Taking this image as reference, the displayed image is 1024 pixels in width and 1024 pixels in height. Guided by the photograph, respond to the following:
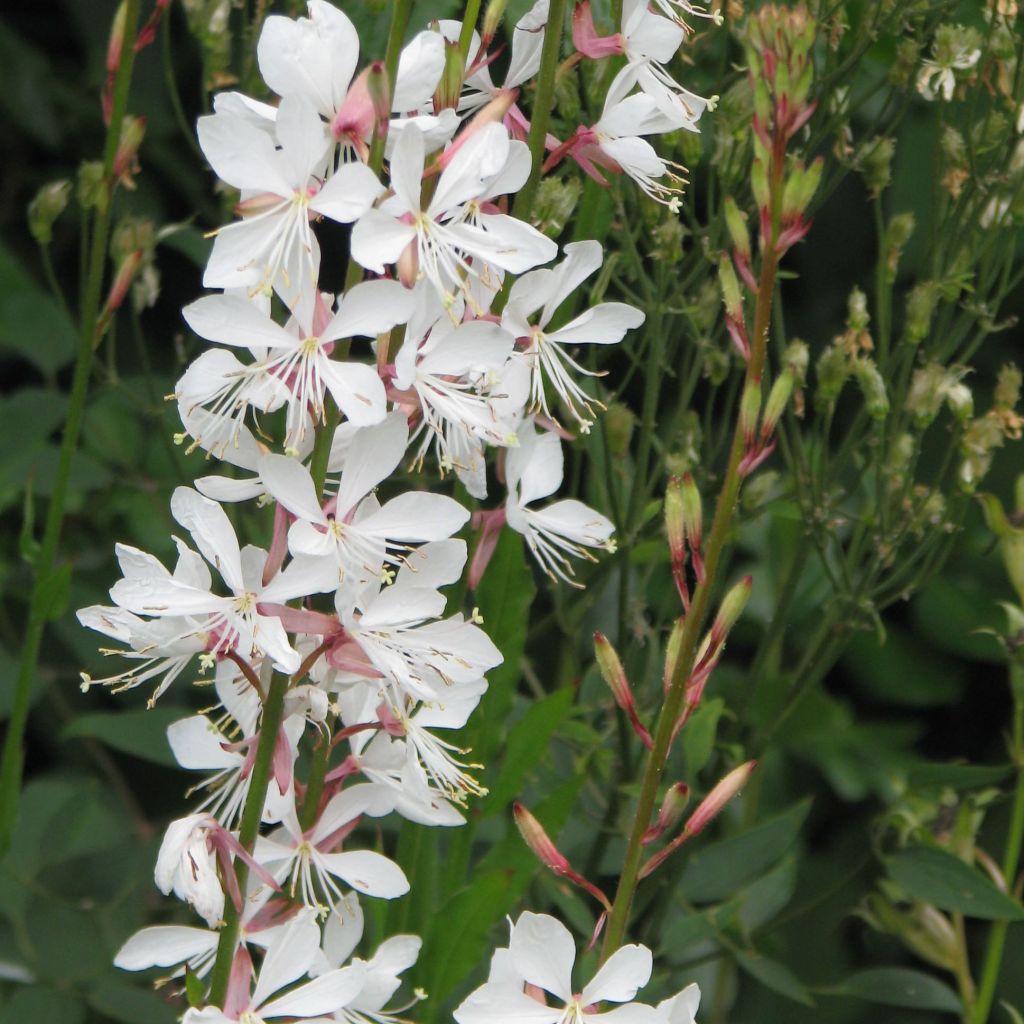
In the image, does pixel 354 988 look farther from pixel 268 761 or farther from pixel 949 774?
pixel 949 774

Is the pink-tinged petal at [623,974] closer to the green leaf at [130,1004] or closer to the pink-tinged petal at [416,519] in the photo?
the pink-tinged petal at [416,519]

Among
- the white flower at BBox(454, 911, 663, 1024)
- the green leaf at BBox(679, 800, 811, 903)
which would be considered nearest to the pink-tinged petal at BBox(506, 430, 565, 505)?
the white flower at BBox(454, 911, 663, 1024)

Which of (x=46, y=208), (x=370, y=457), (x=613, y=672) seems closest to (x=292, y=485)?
(x=370, y=457)

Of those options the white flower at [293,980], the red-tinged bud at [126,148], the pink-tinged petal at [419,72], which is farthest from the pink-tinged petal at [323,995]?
the red-tinged bud at [126,148]

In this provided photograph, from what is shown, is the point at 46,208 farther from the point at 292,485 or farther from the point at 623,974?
the point at 623,974

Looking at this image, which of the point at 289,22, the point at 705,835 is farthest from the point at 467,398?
the point at 705,835

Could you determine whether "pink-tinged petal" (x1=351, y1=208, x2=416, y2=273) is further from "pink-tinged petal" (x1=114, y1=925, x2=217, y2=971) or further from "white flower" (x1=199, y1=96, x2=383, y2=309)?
"pink-tinged petal" (x1=114, y1=925, x2=217, y2=971)
